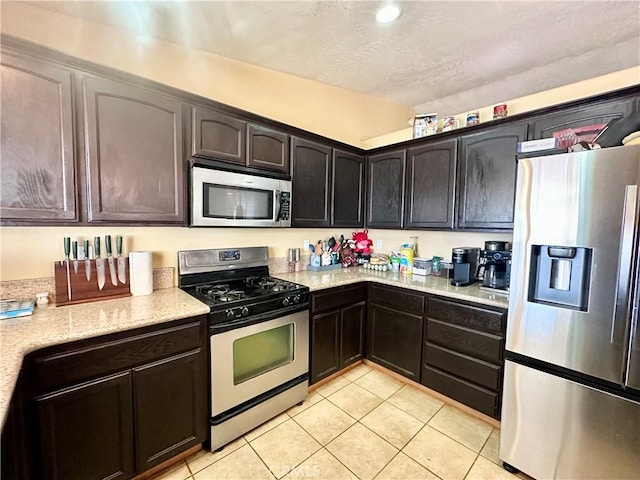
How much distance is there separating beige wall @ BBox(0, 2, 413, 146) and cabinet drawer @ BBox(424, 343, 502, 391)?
238 centimetres

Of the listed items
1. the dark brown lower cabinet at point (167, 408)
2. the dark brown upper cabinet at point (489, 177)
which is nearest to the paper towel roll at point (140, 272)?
the dark brown lower cabinet at point (167, 408)

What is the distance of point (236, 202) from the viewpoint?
204 centimetres

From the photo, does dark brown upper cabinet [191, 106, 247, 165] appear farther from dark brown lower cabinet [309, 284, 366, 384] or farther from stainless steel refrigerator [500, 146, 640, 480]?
stainless steel refrigerator [500, 146, 640, 480]

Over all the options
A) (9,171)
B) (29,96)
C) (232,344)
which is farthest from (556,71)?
(9,171)

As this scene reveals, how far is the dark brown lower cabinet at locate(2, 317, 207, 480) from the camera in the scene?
1129 millimetres

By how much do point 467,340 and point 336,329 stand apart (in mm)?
1027

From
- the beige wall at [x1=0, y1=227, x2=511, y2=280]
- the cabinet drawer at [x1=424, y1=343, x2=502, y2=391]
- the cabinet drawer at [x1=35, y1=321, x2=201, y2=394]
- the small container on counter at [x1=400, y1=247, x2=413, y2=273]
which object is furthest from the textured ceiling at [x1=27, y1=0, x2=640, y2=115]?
the cabinet drawer at [x1=424, y1=343, x2=502, y2=391]

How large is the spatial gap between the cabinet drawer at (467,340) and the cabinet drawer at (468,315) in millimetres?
39

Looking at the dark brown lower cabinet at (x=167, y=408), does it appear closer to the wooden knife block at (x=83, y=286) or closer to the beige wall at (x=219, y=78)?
the wooden knife block at (x=83, y=286)

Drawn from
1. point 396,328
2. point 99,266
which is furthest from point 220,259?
point 396,328

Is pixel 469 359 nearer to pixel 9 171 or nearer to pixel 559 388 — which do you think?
pixel 559 388

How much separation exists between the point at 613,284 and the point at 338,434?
177 centimetres

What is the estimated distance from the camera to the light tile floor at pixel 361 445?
1.57 metres

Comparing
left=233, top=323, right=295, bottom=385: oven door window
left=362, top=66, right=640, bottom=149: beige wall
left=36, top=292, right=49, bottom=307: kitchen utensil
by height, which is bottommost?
left=233, top=323, right=295, bottom=385: oven door window
